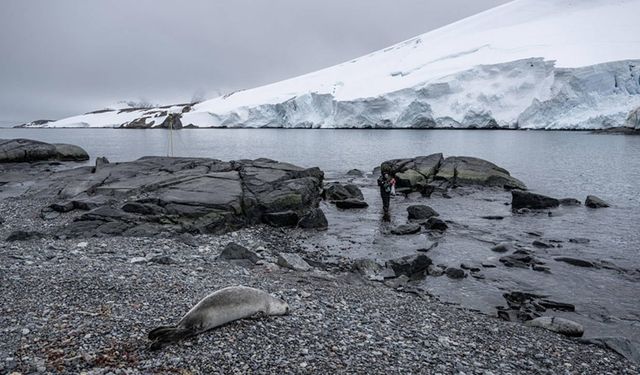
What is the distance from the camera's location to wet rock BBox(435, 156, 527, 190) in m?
25.4

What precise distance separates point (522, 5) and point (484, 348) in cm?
14624

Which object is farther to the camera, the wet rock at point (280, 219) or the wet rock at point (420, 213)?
the wet rock at point (420, 213)

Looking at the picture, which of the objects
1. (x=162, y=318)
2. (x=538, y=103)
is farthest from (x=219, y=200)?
(x=538, y=103)

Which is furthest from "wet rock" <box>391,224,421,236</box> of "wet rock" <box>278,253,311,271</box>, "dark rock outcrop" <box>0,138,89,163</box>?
"dark rock outcrop" <box>0,138,89,163</box>

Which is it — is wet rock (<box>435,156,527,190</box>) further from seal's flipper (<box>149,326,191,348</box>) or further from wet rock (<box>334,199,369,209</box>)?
seal's flipper (<box>149,326,191,348</box>)

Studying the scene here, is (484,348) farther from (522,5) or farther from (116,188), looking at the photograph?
(522,5)

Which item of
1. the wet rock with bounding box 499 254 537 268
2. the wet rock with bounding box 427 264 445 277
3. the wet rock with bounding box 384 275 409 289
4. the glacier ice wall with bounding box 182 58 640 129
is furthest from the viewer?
the glacier ice wall with bounding box 182 58 640 129

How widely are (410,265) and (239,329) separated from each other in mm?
5745

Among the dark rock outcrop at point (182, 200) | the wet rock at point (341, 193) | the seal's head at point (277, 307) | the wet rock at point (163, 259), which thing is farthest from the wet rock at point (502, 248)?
the wet rock at point (163, 259)

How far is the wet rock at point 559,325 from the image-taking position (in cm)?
773

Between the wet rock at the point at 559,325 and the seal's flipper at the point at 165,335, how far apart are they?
6.11 metres

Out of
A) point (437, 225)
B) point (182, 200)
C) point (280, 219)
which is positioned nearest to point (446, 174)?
point (437, 225)

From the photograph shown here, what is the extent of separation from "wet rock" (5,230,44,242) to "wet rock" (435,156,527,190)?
20.2 meters

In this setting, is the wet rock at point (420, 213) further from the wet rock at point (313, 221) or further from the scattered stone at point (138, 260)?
the scattered stone at point (138, 260)
